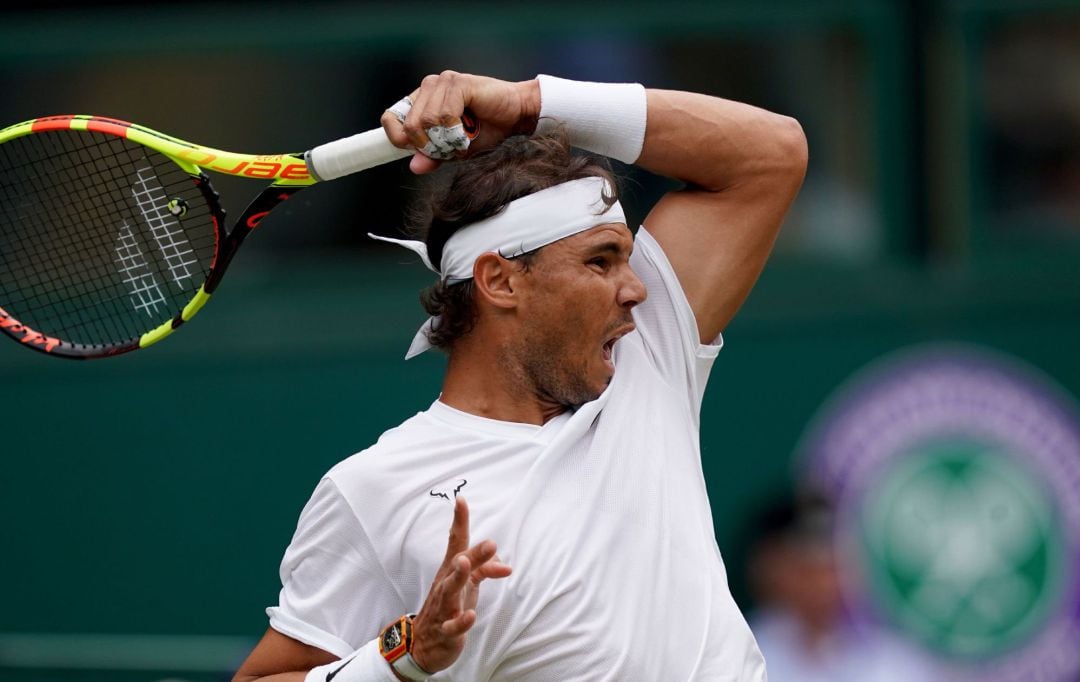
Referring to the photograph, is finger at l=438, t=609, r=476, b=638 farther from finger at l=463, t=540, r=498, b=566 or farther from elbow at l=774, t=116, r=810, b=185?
elbow at l=774, t=116, r=810, b=185

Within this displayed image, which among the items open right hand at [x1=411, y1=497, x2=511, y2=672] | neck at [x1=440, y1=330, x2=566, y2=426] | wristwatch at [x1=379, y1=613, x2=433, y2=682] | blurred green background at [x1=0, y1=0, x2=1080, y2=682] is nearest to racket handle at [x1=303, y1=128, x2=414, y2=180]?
neck at [x1=440, y1=330, x2=566, y2=426]

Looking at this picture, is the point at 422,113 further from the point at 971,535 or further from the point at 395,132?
the point at 971,535

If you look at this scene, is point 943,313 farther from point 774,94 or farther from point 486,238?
point 486,238

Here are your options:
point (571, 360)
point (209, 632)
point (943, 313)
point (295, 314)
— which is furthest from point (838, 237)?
point (571, 360)

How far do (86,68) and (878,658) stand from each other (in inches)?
145

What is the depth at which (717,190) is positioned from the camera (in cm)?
345

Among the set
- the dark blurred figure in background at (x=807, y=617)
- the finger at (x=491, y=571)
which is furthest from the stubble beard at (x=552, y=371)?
the dark blurred figure in background at (x=807, y=617)

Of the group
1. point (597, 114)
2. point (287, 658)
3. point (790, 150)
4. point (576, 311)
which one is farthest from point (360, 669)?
point (790, 150)

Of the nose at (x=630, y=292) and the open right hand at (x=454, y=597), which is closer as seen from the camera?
the open right hand at (x=454, y=597)

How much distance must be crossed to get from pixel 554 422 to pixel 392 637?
1.77 ft

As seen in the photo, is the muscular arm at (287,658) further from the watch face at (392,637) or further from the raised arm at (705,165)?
the raised arm at (705,165)

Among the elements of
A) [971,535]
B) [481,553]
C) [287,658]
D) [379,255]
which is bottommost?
[971,535]

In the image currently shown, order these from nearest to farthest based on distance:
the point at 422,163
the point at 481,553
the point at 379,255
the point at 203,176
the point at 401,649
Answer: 1. the point at 481,553
2. the point at 401,649
3. the point at 422,163
4. the point at 203,176
5. the point at 379,255

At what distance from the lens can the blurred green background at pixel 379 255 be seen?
6.55 metres
